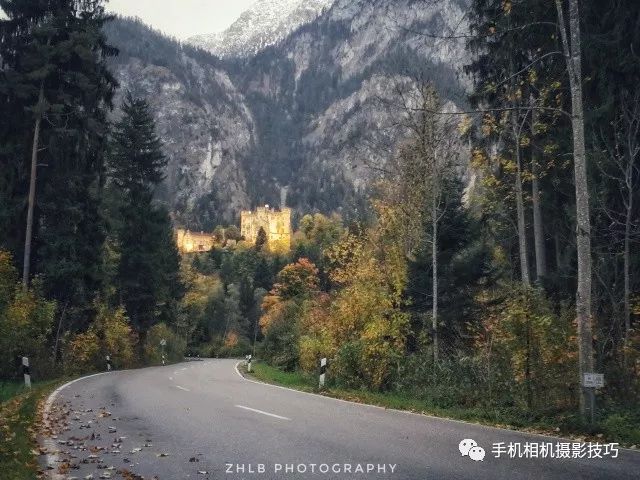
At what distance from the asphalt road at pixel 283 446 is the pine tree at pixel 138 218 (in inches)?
1163

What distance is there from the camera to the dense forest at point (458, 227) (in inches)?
466

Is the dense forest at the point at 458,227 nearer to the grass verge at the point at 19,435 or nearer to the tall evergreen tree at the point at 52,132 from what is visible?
the tall evergreen tree at the point at 52,132

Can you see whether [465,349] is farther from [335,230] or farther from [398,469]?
[335,230]

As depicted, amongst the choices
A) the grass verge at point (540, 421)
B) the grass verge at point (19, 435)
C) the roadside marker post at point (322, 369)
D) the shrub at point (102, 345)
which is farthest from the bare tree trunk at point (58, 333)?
the grass verge at point (540, 421)

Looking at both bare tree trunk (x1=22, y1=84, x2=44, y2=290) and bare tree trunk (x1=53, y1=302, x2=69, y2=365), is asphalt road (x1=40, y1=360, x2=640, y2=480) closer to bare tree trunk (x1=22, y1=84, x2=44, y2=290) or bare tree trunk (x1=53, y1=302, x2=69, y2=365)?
bare tree trunk (x1=22, y1=84, x2=44, y2=290)

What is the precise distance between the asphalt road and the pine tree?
1163 inches

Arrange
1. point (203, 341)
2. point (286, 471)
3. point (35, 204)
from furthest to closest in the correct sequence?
point (203, 341)
point (35, 204)
point (286, 471)

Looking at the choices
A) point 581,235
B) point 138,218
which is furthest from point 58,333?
point 581,235

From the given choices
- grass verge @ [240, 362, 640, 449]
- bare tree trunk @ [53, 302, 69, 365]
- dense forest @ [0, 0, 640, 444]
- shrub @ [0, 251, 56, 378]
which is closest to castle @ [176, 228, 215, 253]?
dense forest @ [0, 0, 640, 444]

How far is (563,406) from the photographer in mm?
10961

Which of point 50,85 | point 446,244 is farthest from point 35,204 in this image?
point 446,244

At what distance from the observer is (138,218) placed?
41062 millimetres

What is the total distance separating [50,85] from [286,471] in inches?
937

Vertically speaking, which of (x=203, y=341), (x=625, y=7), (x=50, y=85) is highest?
(x=50, y=85)
